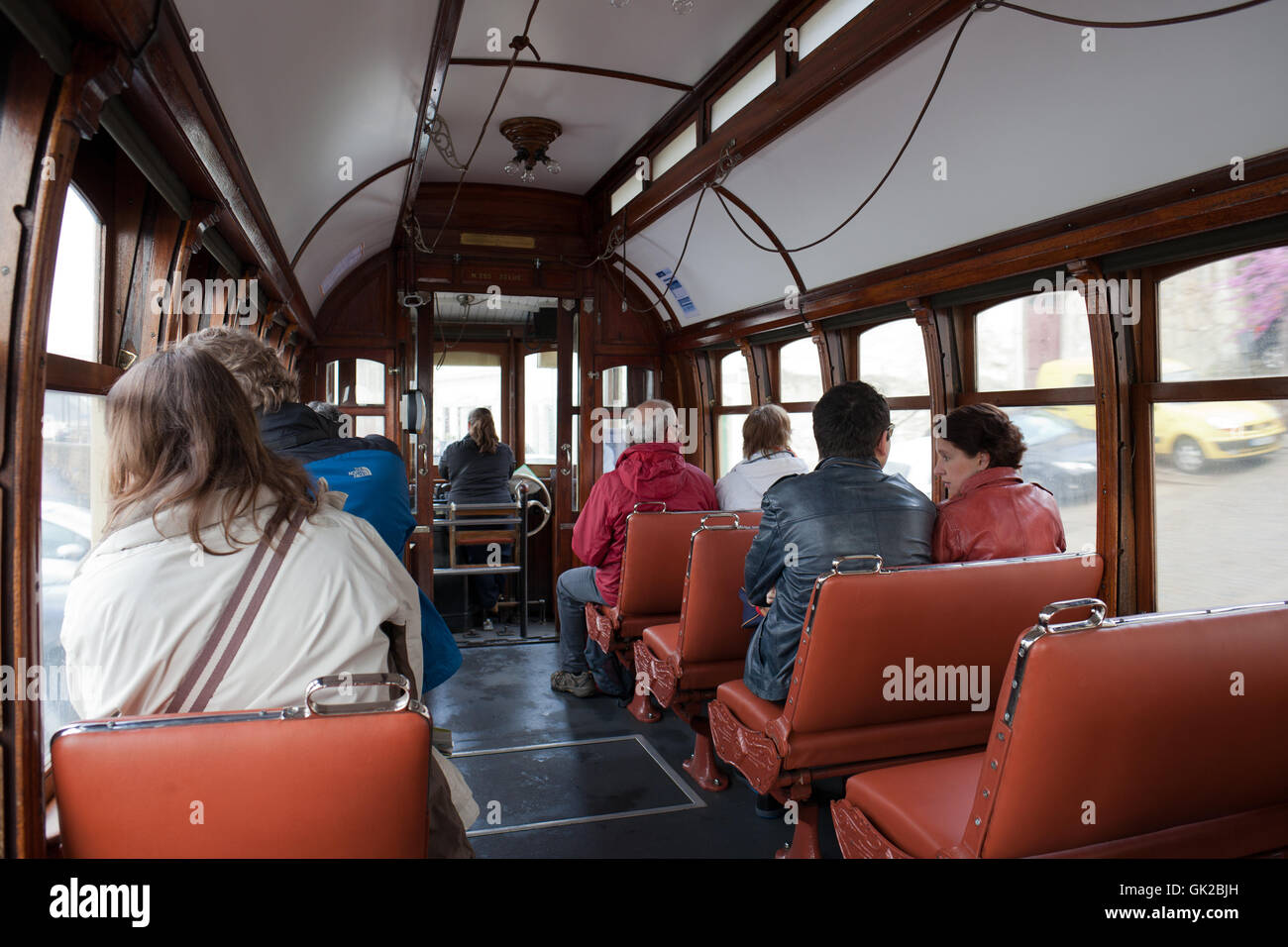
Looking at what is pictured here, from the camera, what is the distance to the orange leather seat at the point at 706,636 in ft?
10.1

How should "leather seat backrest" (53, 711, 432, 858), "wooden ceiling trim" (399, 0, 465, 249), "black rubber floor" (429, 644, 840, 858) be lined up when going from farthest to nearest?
"black rubber floor" (429, 644, 840, 858) → "wooden ceiling trim" (399, 0, 465, 249) → "leather seat backrest" (53, 711, 432, 858)

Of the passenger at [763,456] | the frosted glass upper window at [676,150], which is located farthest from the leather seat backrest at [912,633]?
the frosted glass upper window at [676,150]

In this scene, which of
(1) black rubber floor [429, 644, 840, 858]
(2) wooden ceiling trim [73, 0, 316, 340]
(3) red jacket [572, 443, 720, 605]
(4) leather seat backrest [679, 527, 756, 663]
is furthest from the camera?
(3) red jacket [572, 443, 720, 605]

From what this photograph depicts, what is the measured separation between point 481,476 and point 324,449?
4.38 metres

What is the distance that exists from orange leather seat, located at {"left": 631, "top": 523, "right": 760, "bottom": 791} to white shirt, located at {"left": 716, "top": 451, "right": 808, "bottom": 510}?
66cm

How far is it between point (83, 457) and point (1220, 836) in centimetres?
265

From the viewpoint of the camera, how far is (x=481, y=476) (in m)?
6.37

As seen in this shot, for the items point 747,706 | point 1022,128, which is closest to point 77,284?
point 747,706

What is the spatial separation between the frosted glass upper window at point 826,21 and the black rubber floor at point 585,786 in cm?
288

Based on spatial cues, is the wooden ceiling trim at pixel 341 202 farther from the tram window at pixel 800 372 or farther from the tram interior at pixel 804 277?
the tram window at pixel 800 372

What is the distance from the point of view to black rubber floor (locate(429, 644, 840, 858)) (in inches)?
106

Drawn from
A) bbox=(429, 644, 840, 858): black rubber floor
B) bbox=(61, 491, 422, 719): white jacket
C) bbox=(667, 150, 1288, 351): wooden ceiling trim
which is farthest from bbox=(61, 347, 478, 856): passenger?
bbox=(667, 150, 1288, 351): wooden ceiling trim

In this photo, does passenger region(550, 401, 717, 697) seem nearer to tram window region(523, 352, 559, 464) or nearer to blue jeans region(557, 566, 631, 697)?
blue jeans region(557, 566, 631, 697)

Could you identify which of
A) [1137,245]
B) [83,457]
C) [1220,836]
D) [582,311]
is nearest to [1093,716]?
[1220,836]
